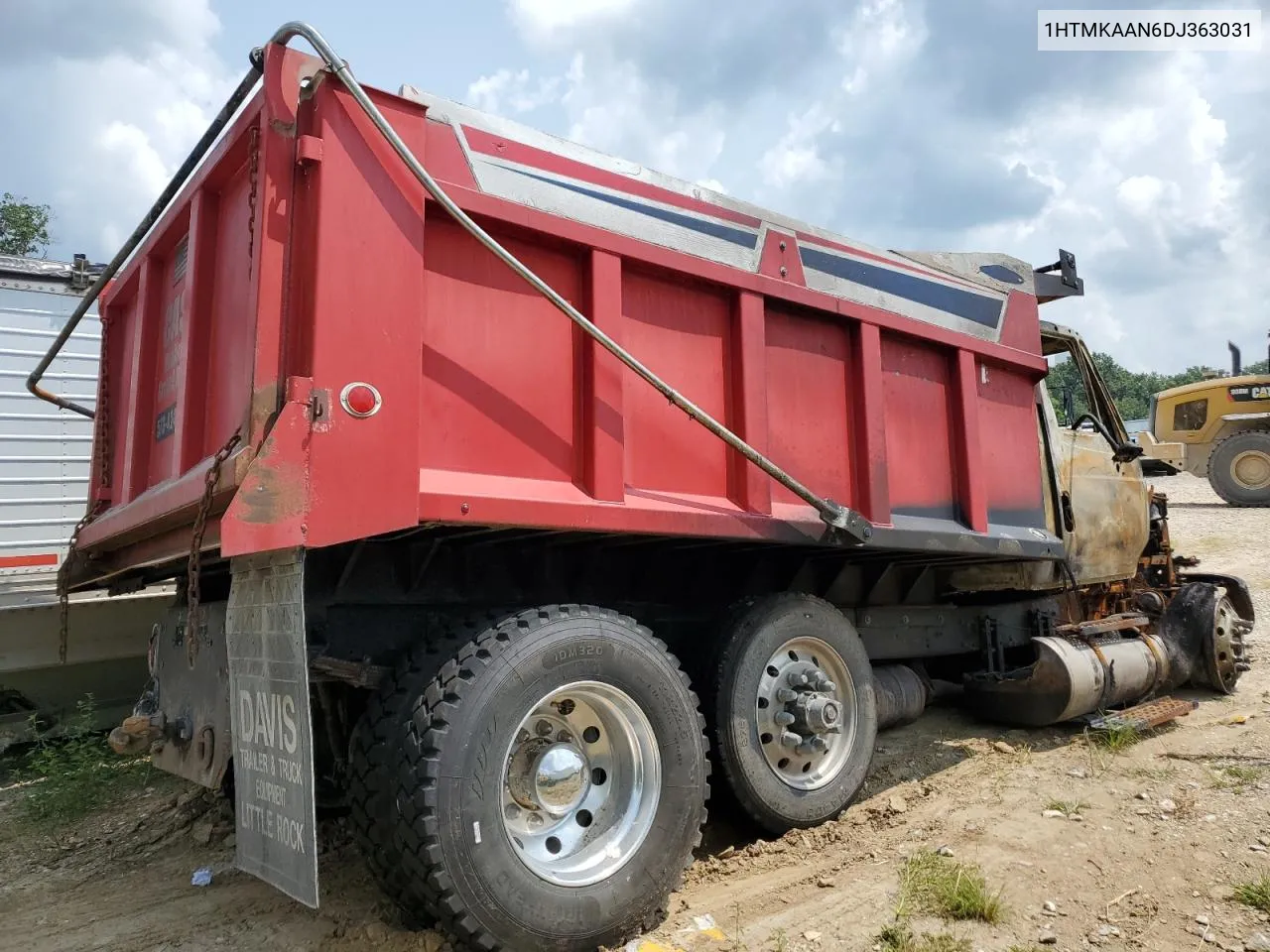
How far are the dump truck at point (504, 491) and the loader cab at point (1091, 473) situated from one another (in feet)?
3.90

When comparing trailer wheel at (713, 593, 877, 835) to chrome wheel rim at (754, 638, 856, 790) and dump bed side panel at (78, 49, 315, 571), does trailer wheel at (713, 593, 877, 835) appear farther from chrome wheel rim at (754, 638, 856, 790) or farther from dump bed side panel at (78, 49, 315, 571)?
dump bed side panel at (78, 49, 315, 571)

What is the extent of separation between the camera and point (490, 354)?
3213 millimetres

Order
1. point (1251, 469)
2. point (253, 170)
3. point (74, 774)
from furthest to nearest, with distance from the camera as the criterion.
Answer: point (1251, 469) → point (74, 774) → point (253, 170)

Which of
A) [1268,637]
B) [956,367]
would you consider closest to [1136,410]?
[1268,637]

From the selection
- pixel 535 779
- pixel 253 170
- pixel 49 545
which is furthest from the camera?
pixel 49 545

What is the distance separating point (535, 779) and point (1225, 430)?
1827 centimetres

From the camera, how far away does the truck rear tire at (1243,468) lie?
16.5 meters

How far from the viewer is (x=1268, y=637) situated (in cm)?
849

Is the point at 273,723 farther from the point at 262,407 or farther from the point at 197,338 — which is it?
the point at 197,338

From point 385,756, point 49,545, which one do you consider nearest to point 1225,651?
point 385,756

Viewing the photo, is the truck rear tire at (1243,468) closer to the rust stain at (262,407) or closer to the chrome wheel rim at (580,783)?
the chrome wheel rim at (580,783)

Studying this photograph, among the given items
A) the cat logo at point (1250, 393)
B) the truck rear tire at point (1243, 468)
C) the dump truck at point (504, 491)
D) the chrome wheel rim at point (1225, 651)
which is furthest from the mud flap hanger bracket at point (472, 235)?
the cat logo at point (1250, 393)

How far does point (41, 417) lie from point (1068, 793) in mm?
6920

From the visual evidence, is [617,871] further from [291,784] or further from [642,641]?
[291,784]
